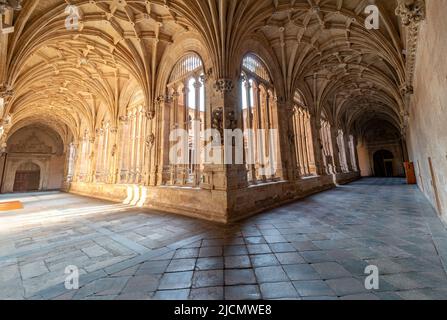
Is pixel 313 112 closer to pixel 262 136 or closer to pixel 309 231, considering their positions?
pixel 262 136

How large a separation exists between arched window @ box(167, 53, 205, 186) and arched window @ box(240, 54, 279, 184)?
2009 mm

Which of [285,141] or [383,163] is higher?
[285,141]

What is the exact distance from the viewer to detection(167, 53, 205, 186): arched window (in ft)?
25.7

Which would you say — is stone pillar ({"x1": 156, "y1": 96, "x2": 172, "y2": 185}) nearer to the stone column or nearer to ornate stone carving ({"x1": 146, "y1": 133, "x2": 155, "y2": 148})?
ornate stone carving ({"x1": 146, "y1": 133, "x2": 155, "y2": 148})

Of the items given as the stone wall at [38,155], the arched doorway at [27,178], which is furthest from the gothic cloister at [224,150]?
the arched doorway at [27,178]

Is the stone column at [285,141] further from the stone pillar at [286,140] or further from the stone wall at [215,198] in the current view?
the stone wall at [215,198]

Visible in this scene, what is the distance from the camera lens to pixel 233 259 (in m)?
2.98

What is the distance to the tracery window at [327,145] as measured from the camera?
50.8 ft

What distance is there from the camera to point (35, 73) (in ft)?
37.4

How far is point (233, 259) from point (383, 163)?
3457 centimetres

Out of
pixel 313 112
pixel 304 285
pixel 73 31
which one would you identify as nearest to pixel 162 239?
pixel 304 285

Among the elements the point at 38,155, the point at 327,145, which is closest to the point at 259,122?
the point at 327,145

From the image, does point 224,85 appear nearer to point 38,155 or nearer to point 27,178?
point 38,155

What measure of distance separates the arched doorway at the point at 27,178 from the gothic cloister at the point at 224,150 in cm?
1137
